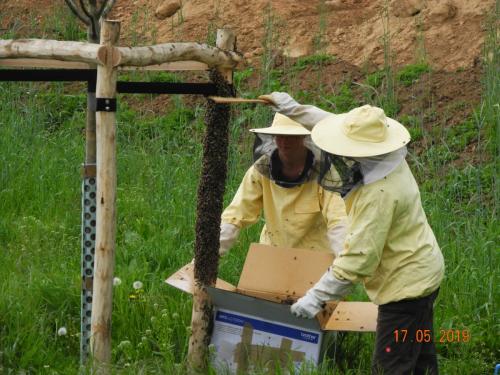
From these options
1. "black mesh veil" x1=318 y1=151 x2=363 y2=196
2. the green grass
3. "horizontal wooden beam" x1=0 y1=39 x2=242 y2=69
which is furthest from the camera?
the green grass

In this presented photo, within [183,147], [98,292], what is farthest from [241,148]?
[98,292]

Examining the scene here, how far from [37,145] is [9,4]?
4.37 meters

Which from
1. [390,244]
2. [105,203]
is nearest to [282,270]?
[390,244]

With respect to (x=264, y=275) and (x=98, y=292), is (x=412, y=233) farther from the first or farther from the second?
(x=98, y=292)

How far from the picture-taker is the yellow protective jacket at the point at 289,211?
5.66 metres

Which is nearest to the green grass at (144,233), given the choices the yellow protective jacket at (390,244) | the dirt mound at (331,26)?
the yellow protective jacket at (390,244)

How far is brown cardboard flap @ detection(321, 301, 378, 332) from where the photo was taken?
5.21 meters

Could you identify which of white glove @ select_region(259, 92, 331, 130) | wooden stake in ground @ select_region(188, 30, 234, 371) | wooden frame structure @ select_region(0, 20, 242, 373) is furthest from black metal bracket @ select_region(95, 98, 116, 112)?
white glove @ select_region(259, 92, 331, 130)

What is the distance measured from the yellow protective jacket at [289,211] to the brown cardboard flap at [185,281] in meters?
0.39

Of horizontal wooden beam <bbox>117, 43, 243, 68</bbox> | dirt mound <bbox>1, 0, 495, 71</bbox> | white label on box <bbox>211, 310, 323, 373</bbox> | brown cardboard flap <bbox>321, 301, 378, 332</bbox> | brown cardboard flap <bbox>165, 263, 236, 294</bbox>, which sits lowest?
white label on box <bbox>211, 310, 323, 373</bbox>

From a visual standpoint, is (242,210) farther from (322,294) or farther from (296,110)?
(322,294)

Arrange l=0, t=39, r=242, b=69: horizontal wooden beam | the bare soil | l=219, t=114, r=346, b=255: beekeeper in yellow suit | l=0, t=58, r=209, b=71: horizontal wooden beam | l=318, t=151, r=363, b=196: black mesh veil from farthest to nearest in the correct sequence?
the bare soil, l=219, t=114, r=346, b=255: beekeeper in yellow suit, l=0, t=58, r=209, b=71: horizontal wooden beam, l=318, t=151, r=363, b=196: black mesh veil, l=0, t=39, r=242, b=69: horizontal wooden beam

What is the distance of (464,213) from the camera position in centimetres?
754

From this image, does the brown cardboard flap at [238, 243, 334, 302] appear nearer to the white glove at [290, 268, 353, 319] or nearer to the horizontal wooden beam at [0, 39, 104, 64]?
the white glove at [290, 268, 353, 319]
